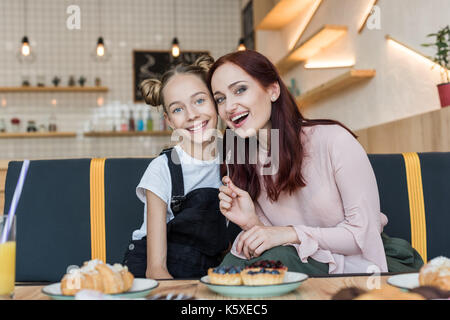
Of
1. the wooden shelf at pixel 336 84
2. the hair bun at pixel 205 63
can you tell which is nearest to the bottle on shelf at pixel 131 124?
the wooden shelf at pixel 336 84

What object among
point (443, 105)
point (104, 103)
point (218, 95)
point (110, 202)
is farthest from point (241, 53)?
point (104, 103)

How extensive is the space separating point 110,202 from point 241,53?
836mm

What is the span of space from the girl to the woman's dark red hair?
0.32ft

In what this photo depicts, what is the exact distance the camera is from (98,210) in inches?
76.9

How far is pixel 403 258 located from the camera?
1.51 meters

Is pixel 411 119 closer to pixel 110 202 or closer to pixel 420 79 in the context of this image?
pixel 420 79

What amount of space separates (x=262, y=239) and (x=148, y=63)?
222 inches

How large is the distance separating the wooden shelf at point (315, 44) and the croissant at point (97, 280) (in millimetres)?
3851

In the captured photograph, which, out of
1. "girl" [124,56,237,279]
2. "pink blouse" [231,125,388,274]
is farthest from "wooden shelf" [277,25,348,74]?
"pink blouse" [231,125,388,274]

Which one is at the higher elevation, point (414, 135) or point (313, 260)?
point (414, 135)

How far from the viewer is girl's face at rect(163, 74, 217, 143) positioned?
166 centimetres

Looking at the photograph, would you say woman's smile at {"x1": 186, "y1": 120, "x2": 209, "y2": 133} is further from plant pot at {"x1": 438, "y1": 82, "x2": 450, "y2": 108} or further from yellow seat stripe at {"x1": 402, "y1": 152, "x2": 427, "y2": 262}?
plant pot at {"x1": 438, "y1": 82, "x2": 450, "y2": 108}

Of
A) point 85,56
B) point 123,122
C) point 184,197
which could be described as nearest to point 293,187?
point 184,197

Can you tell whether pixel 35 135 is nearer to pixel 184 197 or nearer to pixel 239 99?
pixel 184 197
